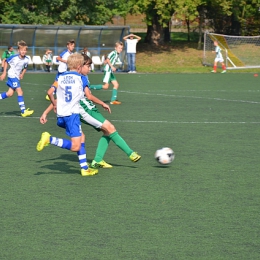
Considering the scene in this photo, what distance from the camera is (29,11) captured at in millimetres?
43438

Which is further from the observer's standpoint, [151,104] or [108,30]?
[108,30]

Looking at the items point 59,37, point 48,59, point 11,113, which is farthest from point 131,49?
point 11,113

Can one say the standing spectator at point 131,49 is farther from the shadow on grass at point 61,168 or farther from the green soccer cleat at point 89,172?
the green soccer cleat at point 89,172

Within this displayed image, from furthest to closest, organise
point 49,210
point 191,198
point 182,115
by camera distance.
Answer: point 182,115
point 191,198
point 49,210

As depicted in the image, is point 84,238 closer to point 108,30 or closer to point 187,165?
point 187,165

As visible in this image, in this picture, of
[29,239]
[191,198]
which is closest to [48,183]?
[191,198]

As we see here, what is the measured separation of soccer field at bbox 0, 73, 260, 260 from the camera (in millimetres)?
5793

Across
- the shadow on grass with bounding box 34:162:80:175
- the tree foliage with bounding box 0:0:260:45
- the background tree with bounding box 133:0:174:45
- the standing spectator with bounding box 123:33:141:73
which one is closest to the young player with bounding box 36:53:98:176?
the shadow on grass with bounding box 34:162:80:175

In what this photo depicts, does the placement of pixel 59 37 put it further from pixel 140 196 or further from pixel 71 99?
pixel 140 196

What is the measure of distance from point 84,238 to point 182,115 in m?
10.2

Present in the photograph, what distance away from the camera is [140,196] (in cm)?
770

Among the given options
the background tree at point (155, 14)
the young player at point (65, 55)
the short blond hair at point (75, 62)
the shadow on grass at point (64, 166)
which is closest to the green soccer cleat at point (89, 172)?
the shadow on grass at point (64, 166)

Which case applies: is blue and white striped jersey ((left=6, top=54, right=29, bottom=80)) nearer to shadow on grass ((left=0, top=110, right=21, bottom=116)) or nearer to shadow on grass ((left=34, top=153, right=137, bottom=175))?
shadow on grass ((left=0, top=110, right=21, bottom=116))

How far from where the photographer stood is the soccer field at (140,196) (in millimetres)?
5793
